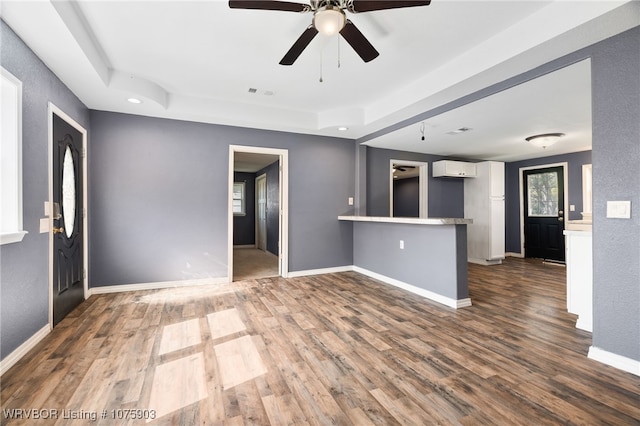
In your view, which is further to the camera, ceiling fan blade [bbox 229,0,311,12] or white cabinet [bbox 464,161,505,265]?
white cabinet [bbox 464,161,505,265]

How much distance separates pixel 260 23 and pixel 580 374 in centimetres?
351

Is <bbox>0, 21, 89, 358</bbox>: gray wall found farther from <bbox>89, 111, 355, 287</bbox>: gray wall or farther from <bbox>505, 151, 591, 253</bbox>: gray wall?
<bbox>505, 151, 591, 253</bbox>: gray wall

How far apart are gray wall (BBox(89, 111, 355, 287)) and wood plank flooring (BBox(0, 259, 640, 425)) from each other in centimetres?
75

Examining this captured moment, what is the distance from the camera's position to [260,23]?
238 cm

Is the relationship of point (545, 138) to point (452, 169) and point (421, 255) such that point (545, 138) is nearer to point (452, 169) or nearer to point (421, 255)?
point (452, 169)

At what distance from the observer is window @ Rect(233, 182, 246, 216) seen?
8.65m

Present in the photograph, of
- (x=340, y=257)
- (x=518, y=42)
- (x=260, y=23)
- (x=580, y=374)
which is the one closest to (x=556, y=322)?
(x=580, y=374)

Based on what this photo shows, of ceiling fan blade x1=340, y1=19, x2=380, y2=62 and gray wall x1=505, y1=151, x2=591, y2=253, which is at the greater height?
ceiling fan blade x1=340, y1=19, x2=380, y2=62

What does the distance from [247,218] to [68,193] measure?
5640 millimetres

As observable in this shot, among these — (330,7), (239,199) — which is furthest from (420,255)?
(239,199)

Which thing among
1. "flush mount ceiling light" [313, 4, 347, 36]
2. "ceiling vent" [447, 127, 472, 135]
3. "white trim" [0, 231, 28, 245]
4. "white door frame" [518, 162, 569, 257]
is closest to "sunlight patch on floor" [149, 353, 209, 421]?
"white trim" [0, 231, 28, 245]

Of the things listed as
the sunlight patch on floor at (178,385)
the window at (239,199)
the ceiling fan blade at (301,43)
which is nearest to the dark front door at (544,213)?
the ceiling fan blade at (301,43)

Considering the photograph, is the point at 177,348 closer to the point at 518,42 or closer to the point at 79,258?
the point at 79,258

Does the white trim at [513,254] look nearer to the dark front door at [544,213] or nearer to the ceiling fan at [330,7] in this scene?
the dark front door at [544,213]
